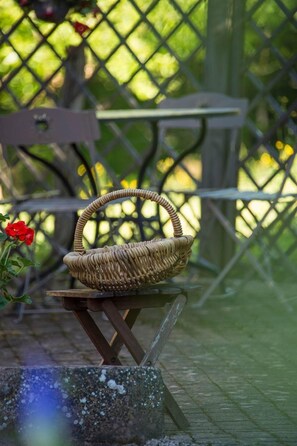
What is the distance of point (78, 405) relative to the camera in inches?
126

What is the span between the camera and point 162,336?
3514 millimetres

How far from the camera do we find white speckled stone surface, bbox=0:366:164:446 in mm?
3203

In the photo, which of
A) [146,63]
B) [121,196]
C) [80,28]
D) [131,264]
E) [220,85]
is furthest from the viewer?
[146,63]

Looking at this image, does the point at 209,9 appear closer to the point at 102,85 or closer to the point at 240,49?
the point at 240,49

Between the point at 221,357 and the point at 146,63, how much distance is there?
7.96 ft

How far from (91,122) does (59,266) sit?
1.07 meters

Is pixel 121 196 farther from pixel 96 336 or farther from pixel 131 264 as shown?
pixel 96 336

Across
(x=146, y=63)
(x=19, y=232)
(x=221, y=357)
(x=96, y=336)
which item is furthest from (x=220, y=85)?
(x=96, y=336)

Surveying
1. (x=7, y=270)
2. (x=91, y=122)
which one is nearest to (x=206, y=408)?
(x=7, y=270)

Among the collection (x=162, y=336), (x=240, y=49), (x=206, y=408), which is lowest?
(x=206, y=408)

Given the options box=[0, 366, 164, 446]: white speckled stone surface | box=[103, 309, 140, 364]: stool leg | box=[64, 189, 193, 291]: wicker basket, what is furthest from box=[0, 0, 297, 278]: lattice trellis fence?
box=[0, 366, 164, 446]: white speckled stone surface

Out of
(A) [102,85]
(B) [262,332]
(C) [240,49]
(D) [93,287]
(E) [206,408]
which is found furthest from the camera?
(A) [102,85]

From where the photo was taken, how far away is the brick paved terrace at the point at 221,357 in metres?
3.49

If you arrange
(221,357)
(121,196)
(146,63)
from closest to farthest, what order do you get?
(121,196), (221,357), (146,63)
